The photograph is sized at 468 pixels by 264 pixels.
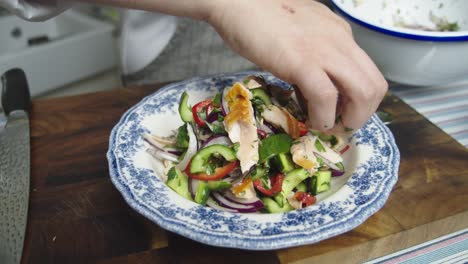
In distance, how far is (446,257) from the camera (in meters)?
0.77

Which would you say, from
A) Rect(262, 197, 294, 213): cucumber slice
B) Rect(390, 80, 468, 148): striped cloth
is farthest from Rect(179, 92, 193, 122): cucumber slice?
Rect(390, 80, 468, 148): striped cloth

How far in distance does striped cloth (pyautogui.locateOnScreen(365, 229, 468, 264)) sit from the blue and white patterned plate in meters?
0.14

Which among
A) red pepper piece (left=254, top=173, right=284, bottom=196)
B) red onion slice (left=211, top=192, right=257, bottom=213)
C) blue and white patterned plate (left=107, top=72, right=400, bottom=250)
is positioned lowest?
red onion slice (left=211, top=192, right=257, bottom=213)

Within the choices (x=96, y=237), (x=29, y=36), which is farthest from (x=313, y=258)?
(x=29, y=36)

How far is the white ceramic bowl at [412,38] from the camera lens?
3.41ft

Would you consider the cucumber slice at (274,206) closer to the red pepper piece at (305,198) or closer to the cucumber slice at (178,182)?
the red pepper piece at (305,198)

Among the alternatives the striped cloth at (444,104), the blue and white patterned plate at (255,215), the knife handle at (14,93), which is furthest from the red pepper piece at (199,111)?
the striped cloth at (444,104)

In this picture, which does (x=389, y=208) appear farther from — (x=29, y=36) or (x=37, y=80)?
(x=29, y=36)

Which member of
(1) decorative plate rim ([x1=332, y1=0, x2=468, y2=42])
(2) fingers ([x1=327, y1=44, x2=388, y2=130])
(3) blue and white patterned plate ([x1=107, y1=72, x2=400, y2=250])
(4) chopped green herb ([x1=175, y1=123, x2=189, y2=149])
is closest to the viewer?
(3) blue and white patterned plate ([x1=107, y1=72, x2=400, y2=250])

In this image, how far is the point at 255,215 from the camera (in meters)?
0.69

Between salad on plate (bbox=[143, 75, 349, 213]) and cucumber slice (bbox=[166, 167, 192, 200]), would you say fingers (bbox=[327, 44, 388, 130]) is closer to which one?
salad on plate (bbox=[143, 75, 349, 213])

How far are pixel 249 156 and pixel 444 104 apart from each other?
70 cm

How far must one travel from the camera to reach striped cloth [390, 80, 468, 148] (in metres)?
1.09

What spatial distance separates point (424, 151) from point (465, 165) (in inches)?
3.3
